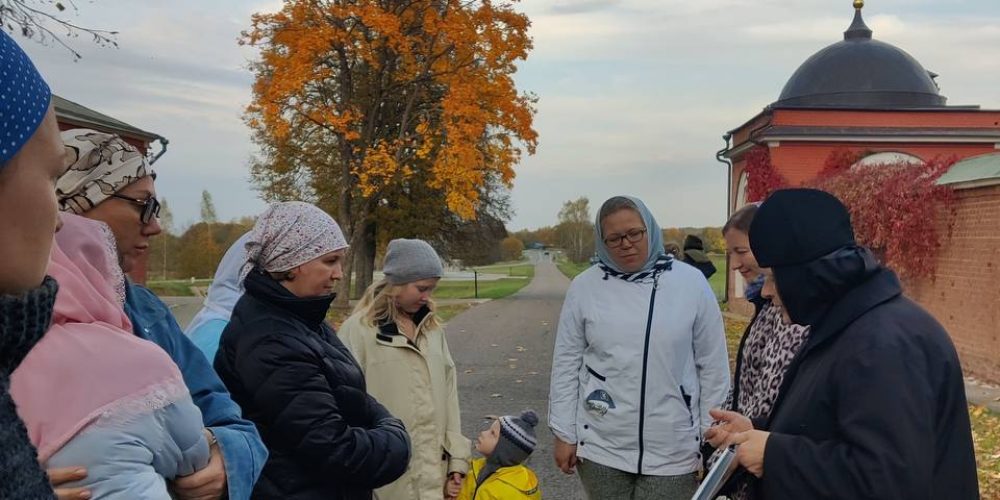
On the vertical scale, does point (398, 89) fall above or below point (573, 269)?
above

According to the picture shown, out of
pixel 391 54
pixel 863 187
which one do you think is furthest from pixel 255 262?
pixel 391 54

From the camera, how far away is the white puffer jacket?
137 inches

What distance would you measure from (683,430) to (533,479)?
73 cm

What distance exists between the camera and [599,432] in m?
3.59

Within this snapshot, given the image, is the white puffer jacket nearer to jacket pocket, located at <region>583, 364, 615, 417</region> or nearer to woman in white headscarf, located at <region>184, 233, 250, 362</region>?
jacket pocket, located at <region>583, 364, 615, 417</region>

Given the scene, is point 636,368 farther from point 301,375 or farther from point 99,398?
point 99,398

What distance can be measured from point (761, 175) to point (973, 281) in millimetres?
9968

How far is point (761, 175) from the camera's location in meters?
21.4

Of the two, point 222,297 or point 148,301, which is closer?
point 148,301

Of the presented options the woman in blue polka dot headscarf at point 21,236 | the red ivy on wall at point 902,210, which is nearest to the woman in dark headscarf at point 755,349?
the woman in blue polka dot headscarf at point 21,236

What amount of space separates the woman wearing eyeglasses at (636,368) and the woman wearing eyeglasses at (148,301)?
194cm

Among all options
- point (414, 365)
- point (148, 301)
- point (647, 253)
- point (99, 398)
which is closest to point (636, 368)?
point (647, 253)

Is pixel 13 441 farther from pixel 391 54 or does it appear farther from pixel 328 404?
pixel 391 54

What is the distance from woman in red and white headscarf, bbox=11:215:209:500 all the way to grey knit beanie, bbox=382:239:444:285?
2204 mm
